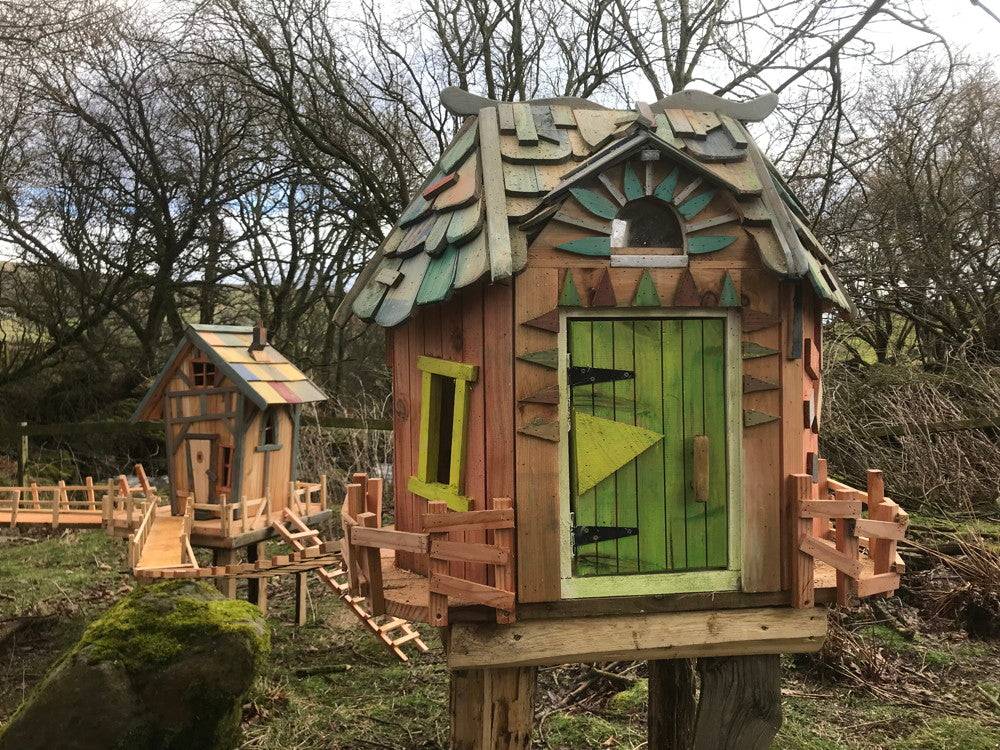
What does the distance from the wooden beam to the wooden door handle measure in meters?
0.54

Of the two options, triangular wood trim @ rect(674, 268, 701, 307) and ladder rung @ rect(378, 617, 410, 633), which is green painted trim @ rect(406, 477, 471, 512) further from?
ladder rung @ rect(378, 617, 410, 633)

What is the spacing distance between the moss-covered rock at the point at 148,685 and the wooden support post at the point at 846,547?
13.4ft

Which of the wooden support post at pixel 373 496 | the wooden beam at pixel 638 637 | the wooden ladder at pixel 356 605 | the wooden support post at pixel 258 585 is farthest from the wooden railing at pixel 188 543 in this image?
the wooden beam at pixel 638 637

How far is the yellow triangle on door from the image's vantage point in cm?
351

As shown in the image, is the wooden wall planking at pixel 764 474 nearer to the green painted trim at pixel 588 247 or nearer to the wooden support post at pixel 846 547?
the wooden support post at pixel 846 547

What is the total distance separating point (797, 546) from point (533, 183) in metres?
1.93

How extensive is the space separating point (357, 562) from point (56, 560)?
981cm

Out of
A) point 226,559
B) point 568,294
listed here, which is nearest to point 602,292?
point 568,294

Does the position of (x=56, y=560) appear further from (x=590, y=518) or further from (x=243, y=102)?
(x=590, y=518)

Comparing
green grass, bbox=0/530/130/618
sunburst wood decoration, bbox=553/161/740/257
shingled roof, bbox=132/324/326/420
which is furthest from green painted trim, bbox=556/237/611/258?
green grass, bbox=0/530/130/618

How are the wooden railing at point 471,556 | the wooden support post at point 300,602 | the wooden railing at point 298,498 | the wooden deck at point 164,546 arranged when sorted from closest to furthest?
the wooden railing at point 471,556 < the wooden deck at point 164,546 < the wooden railing at point 298,498 < the wooden support post at point 300,602

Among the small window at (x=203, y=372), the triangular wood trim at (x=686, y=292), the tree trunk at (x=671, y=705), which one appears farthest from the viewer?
the small window at (x=203, y=372)

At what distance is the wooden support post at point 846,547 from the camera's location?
11.2 ft

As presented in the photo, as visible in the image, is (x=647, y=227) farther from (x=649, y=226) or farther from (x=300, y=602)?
(x=300, y=602)
